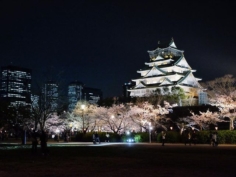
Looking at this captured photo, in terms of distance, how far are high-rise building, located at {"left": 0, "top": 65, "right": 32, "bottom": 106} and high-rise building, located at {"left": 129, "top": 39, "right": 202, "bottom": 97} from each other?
33698mm

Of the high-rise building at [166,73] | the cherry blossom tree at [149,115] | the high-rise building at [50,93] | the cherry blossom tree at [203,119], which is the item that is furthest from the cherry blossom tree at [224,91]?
the high-rise building at [166,73]

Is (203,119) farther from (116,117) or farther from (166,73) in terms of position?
(166,73)

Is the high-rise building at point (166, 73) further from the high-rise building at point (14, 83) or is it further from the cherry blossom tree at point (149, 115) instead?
the high-rise building at point (14, 83)

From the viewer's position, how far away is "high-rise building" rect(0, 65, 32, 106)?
11088 cm

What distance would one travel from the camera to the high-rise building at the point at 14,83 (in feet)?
364

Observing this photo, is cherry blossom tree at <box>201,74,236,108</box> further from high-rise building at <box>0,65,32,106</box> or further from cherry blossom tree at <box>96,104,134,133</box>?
high-rise building at <box>0,65,32,106</box>

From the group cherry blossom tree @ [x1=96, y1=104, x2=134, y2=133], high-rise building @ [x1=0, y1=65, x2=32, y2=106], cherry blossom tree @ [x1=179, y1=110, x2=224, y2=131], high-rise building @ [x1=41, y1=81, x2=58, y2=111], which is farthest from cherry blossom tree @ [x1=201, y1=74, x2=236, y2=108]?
high-rise building @ [x1=0, y1=65, x2=32, y2=106]

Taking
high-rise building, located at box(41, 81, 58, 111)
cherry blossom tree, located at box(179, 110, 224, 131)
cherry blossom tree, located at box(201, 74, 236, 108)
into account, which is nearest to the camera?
cherry blossom tree, located at box(201, 74, 236, 108)

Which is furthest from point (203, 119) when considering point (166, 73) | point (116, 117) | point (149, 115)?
point (166, 73)

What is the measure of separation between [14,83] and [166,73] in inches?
2299

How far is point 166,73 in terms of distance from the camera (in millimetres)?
87625

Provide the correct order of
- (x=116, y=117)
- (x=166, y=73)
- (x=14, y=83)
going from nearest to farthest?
(x=116, y=117) < (x=166, y=73) < (x=14, y=83)

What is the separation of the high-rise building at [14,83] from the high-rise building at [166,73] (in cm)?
3370
